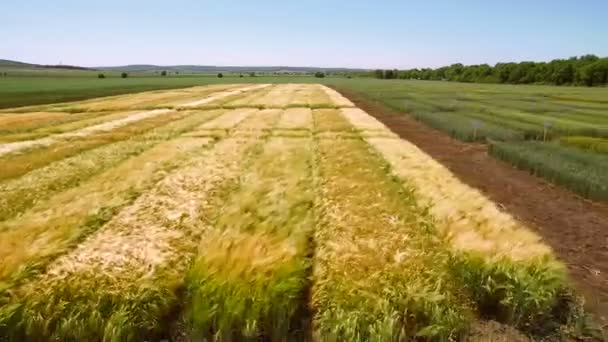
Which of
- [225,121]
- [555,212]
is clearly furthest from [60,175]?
[225,121]

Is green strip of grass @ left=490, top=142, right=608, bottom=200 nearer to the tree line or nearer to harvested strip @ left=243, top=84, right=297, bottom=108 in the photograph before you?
harvested strip @ left=243, top=84, right=297, bottom=108

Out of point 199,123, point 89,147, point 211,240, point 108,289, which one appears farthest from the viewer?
point 199,123

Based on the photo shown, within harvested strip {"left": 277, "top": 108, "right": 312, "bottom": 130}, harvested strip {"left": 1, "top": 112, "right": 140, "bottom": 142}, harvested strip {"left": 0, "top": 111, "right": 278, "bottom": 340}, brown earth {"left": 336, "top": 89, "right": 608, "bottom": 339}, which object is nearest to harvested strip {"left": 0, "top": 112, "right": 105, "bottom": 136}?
harvested strip {"left": 1, "top": 112, "right": 140, "bottom": 142}

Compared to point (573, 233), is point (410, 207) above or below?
above

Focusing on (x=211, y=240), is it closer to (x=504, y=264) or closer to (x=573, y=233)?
(x=504, y=264)

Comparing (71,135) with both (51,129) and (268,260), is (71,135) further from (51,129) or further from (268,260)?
(268,260)

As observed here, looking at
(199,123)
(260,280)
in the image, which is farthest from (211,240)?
(199,123)
